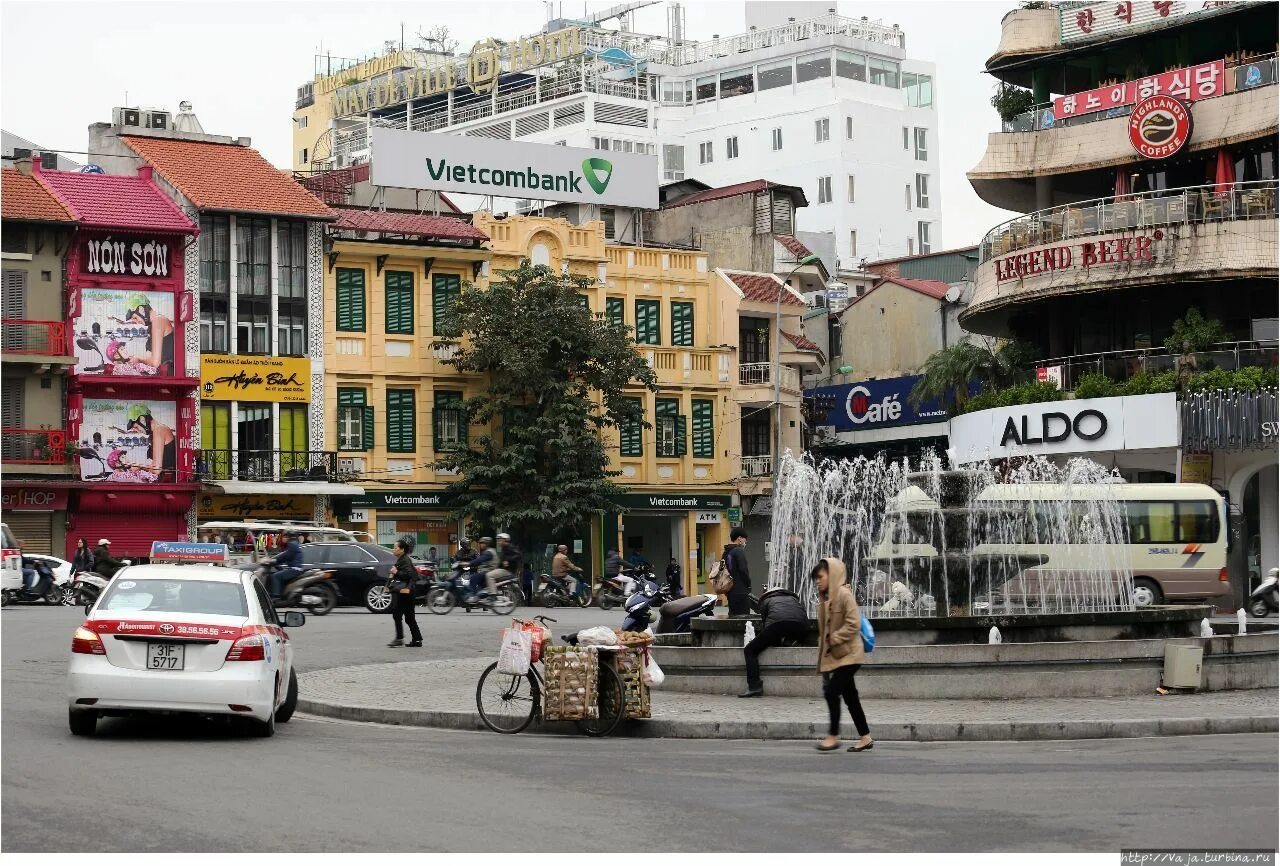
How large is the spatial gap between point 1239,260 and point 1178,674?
2820 centimetres

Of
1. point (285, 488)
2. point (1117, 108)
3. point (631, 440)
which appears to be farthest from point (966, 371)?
point (285, 488)

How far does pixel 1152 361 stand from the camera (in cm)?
4806

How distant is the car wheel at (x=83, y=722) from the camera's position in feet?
53.5

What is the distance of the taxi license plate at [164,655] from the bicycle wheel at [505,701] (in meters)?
3.32

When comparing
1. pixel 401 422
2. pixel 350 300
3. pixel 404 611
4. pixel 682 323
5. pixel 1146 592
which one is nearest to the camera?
pixel 404 611

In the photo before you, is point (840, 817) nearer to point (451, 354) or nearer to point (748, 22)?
point (451, 354)

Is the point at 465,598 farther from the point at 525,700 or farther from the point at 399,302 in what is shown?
the point at 525,700

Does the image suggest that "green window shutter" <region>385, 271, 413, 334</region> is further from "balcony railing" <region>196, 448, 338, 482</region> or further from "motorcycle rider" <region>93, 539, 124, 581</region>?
"motorcycle rider" <region>93, 539, 124, 581</region>

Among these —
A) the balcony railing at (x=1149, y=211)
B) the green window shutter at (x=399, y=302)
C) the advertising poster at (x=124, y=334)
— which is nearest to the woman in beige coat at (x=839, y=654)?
the balcony railing at (x=1149, y=211)

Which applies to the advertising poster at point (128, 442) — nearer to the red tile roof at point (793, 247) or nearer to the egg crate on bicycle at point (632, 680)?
the red tile roof at point (793, 247)

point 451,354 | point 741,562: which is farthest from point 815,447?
point 741,562

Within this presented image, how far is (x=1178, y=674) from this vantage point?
67.1 feet

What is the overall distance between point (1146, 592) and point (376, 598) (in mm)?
15821

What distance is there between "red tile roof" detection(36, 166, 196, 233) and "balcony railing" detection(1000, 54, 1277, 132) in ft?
74.9
